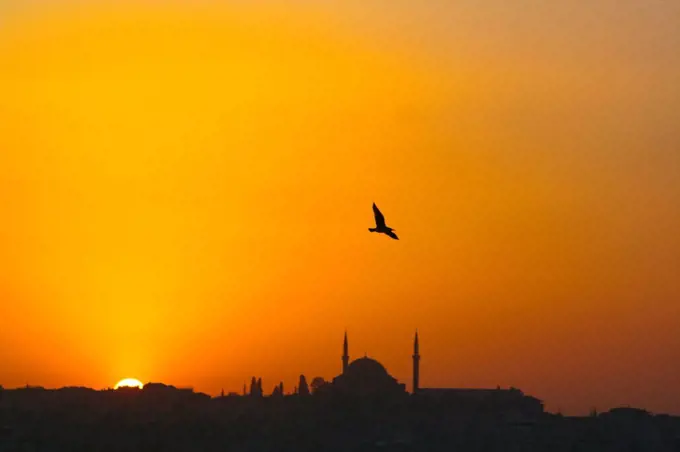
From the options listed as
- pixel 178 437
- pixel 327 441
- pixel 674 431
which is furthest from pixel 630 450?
pixel 178 437

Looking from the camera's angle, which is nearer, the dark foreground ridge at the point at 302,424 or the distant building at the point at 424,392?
the dark foreground ridge at the point at 302,424

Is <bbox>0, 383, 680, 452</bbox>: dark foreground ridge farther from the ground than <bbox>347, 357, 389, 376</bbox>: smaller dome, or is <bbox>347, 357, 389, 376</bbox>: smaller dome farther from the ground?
<bbox>347, 357, 389, 376</bbox>: smaller dome

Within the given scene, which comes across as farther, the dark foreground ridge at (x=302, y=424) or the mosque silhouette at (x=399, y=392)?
the mosque silhouette at (x=399, y=392)

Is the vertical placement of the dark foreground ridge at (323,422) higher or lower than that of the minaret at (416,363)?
lower

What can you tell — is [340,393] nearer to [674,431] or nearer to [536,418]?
[536,418]

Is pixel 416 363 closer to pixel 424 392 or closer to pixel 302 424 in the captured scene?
pixel 424 392

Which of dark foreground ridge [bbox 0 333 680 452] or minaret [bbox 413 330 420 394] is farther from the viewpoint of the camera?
minaret [bbox 413 330 420 394]

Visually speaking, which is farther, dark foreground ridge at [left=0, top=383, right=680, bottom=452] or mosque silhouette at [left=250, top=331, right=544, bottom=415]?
mosque silhouette at [left=250, top=331, right=544, bottom=415]

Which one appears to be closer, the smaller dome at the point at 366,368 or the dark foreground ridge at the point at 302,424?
the dark foreground ridge at the point at 302,424

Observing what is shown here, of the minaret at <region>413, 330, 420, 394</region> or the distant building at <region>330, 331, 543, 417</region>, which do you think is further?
the minaret at <region>413, 330, 420, 394</region>
